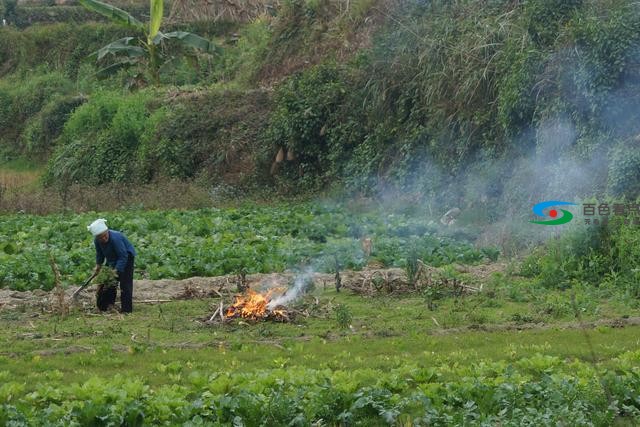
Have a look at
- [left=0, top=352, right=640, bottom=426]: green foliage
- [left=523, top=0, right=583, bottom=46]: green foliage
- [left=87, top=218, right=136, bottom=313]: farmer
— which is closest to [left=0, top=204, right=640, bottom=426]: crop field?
[left=0, top=352, right=640, bottom=426]: green foliage

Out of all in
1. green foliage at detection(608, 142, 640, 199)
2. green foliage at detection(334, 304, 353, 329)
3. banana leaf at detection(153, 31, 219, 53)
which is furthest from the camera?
banana leaf at detection(153, 31, 219, 53)

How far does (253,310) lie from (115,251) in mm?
2171

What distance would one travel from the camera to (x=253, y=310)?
13383 millimetres

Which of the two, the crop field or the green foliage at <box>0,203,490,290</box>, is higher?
the crop field

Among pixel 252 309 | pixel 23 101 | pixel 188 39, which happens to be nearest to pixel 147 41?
Answer: pixel 188 39

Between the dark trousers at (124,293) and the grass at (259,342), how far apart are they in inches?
9.7

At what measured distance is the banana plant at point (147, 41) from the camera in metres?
35.9

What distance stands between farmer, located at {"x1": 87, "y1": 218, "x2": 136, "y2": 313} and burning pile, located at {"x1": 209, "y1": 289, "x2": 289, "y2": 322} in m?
1.48

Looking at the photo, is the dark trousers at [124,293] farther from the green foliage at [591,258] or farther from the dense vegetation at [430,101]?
the dense vegetation at [430,101]

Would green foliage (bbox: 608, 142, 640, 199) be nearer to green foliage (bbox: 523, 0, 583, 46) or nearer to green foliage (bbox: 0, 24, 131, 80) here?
green foliage (bbox: 523, 0, 583, 46)

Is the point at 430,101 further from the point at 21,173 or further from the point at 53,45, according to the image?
the point at 53,45

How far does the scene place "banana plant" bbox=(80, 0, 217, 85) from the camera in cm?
3588

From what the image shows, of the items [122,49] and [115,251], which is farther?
[122,49]

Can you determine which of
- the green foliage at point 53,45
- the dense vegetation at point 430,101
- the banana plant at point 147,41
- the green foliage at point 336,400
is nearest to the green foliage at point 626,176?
the dense vegetation at point 430,101
